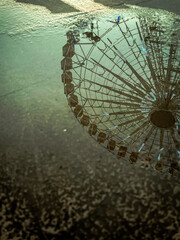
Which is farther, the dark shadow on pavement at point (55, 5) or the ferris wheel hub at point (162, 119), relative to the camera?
the dark shadow on pavement at point (55, 5)

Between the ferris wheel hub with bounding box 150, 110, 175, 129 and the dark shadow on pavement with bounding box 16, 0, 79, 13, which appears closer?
the ferris wheel hub with bounding box 150, 110, 175, 129

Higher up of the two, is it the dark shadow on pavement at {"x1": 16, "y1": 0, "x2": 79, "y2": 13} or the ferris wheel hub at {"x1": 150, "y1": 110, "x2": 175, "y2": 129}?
the dark shadow on pavement at {"x1": 16, "y1": 0, "x2": 79, "y2": 13}

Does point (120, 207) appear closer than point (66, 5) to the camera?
Yes

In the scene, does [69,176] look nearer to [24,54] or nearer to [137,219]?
[137,219]

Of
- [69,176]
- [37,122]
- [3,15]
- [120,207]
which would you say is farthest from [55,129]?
[3,15]

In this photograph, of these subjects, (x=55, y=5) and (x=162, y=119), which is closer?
(x=162, y=119)

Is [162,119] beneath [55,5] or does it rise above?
beneath

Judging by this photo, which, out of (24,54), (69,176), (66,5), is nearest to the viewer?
(69,176)

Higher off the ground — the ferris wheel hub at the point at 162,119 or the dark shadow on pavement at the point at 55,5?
the dark shadow on pavement at the point at 55,5
